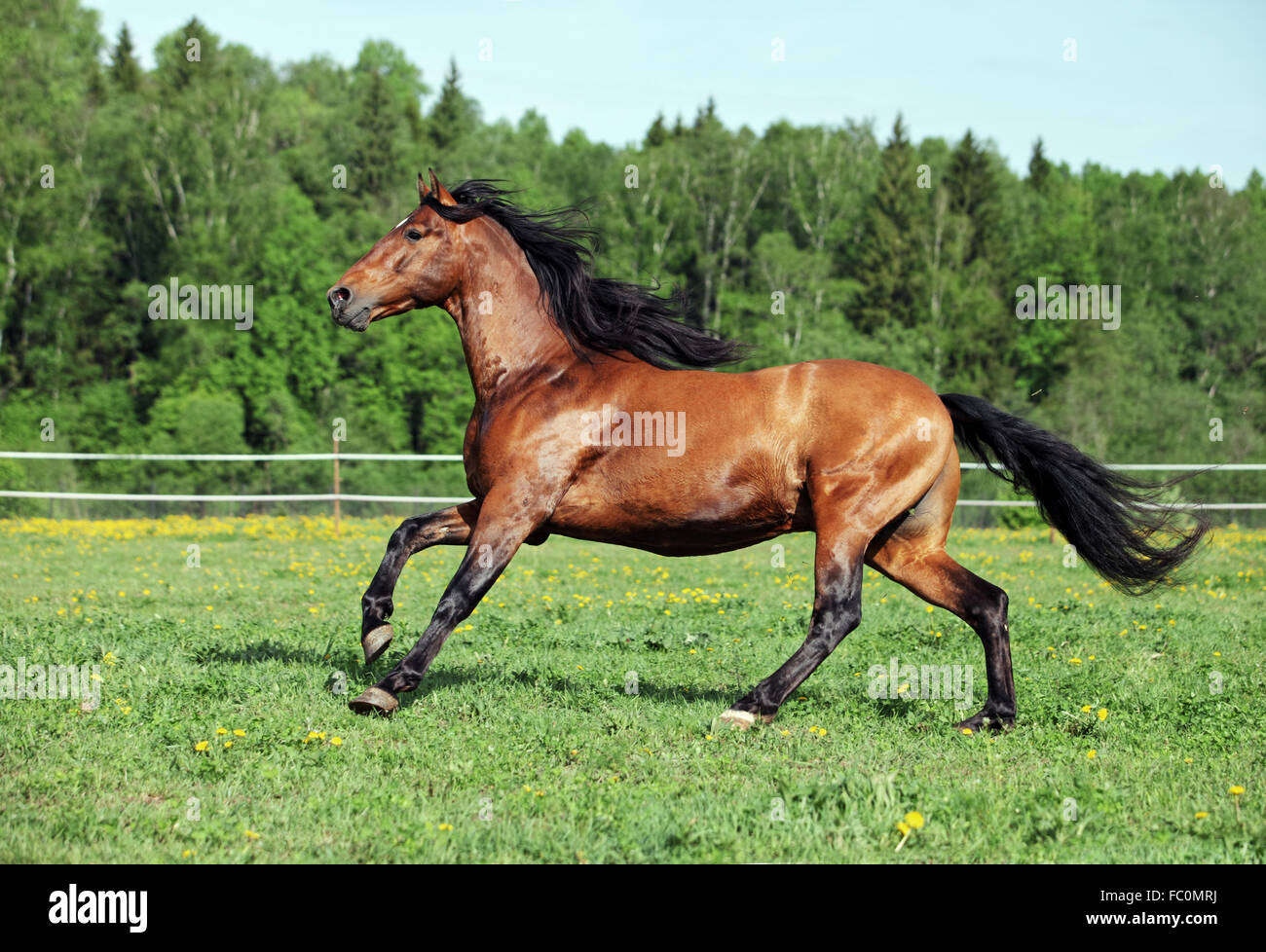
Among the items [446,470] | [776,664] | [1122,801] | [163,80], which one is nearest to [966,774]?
[1122,801]

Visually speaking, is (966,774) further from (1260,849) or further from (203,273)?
(203,273)

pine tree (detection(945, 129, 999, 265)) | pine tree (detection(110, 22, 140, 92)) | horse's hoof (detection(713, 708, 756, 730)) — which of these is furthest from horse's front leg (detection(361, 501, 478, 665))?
pine tree (detection(110, 22, 140, 92))

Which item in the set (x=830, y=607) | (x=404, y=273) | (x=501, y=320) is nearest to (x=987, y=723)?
(x=830, y=607)

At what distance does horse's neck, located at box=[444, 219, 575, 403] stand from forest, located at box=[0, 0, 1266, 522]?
28.3m

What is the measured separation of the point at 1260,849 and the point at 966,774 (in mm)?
1260

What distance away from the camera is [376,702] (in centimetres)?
570

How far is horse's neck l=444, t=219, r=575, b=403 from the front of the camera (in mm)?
6547

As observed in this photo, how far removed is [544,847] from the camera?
395 centimetres

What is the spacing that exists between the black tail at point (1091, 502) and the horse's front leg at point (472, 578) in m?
2.62

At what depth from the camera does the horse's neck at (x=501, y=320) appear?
21.5 feet

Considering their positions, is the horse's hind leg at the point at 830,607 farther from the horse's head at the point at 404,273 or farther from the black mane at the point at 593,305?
the horse's head at the point at 404,273

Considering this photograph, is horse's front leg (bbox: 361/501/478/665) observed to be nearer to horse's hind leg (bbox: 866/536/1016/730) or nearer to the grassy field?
the grassy field

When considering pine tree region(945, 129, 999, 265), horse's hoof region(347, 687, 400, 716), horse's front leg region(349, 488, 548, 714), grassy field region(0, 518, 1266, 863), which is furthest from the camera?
pine tree region(945, 129, 999, 265)

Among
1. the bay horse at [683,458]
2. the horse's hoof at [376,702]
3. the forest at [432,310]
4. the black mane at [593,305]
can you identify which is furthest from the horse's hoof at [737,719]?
the forest at [432,310]
